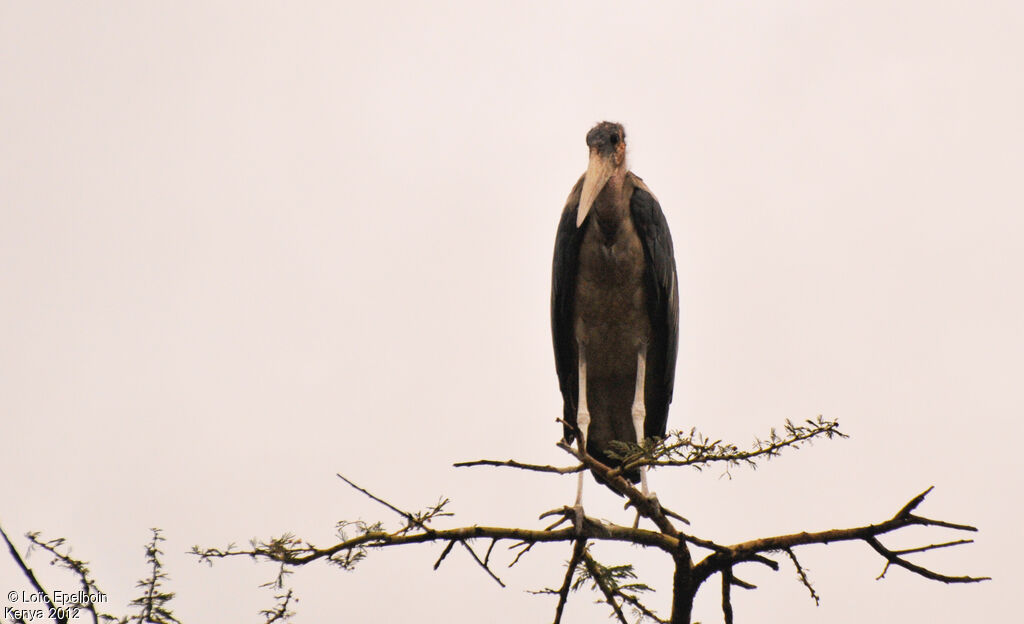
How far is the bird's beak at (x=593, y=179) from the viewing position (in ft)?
27.0

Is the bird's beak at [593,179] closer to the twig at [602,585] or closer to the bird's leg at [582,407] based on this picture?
the bird's leg at [582,407]

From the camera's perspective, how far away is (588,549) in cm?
556

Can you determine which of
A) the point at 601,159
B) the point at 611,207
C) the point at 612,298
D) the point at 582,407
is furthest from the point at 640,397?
the point at 601,159

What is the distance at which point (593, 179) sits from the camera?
852 cm

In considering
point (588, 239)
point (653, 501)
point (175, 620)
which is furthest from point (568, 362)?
point (175, 620)

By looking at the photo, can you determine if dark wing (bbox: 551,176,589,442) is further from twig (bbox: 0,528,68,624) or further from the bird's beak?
twig (bbox: 0,528,68,624)

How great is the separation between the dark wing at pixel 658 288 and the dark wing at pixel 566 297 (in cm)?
52

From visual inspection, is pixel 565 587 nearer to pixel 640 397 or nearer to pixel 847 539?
pixel 847 539

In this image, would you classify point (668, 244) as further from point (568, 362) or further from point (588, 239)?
point (568, 362)

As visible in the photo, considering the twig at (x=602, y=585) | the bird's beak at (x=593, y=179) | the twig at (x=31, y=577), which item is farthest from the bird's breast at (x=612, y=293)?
the twig at (x=31, y=577)

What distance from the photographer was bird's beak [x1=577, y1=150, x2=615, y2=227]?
8.23 meters

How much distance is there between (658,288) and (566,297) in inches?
29.8

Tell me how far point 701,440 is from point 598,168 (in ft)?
13.2

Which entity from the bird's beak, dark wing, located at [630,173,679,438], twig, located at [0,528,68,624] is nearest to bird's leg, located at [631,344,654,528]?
dark wing, located at [630,173,679,438]
